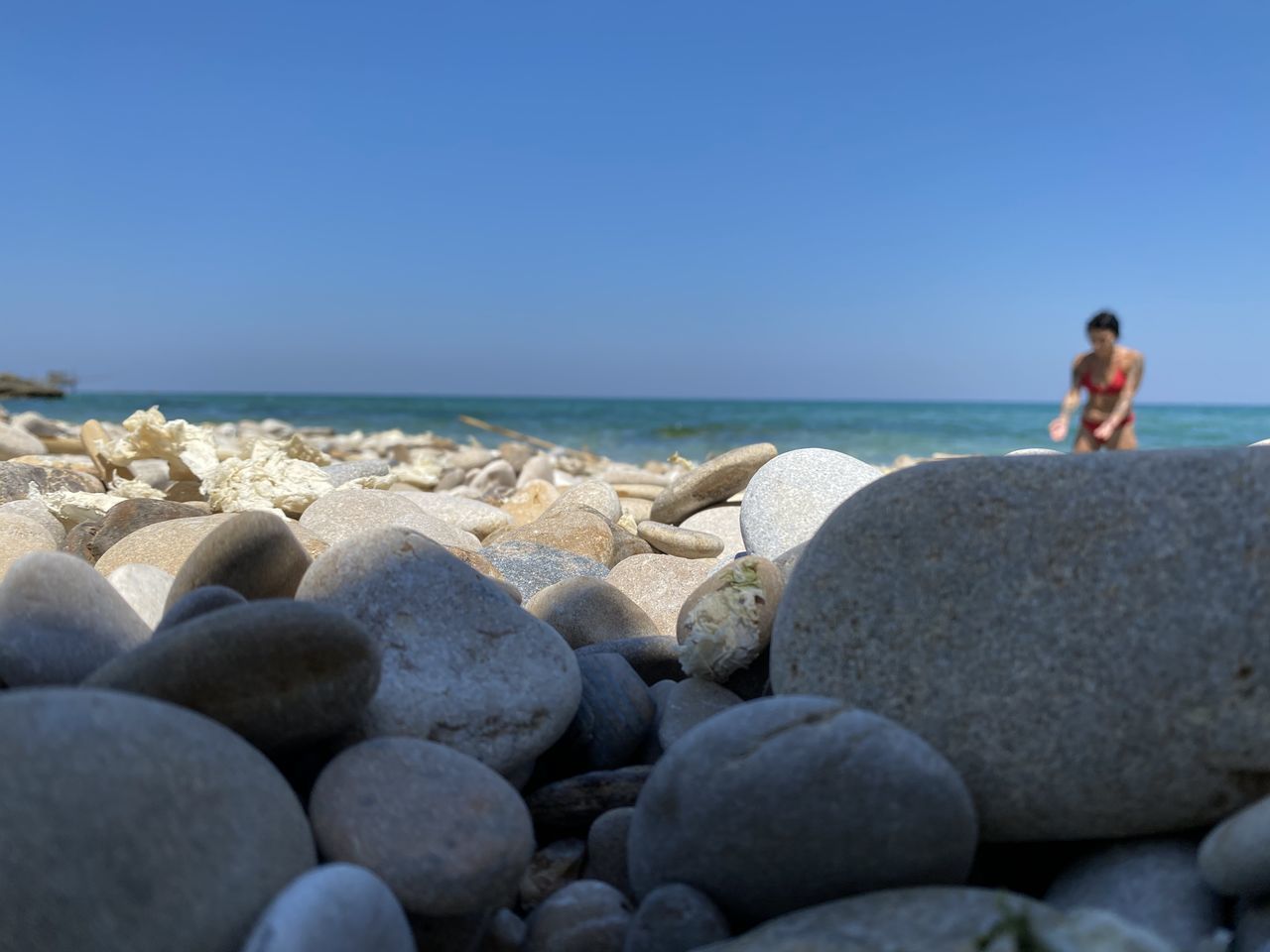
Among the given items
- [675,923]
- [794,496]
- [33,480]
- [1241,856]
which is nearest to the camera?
[1241,856]

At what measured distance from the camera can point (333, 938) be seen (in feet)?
4.60

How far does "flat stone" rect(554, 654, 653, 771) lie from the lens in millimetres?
2467

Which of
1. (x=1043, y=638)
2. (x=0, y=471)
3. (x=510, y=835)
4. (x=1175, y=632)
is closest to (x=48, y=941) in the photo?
(x=510, y=835)

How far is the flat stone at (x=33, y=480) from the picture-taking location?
206 inches

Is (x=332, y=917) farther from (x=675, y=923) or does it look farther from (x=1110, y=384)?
(x=1110, y=384)

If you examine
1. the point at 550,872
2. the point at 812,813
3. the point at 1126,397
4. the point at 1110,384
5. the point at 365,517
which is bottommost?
the point at 550,872

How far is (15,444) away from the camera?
7648mm

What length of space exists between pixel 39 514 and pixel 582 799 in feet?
11.4

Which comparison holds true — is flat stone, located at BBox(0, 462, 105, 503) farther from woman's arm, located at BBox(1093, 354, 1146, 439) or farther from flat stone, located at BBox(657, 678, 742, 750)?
woman's arm, located at BBox(1093, 354, 1146, 439)

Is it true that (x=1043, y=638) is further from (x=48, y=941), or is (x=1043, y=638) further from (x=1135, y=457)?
(x=48, y=941)

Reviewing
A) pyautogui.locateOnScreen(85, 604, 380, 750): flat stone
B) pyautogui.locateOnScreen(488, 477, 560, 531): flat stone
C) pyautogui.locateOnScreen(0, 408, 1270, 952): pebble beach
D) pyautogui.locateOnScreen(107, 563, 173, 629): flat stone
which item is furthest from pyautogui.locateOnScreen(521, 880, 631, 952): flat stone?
pyautogui.locateOnScreen(488, 477, 560, 531): flat stone

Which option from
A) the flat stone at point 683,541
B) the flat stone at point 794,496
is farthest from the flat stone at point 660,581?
the flat stone at point 683,541

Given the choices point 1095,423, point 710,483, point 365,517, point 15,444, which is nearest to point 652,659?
point 365,517

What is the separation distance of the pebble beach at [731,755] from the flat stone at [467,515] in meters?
3.00
